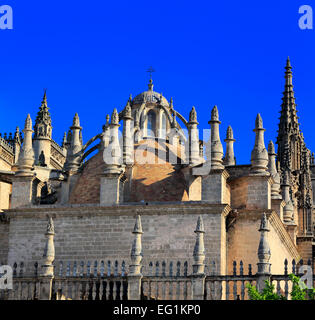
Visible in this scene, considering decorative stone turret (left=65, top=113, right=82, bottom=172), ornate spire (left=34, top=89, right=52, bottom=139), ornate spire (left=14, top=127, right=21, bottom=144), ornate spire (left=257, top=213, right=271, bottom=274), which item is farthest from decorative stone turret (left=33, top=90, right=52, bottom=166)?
ornate spire (left=257, top=213, right=271, bottom=274)

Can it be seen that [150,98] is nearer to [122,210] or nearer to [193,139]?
[193,139]

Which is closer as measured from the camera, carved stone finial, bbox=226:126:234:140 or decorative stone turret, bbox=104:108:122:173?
decorative stone turret, bbox=104:108:122:173

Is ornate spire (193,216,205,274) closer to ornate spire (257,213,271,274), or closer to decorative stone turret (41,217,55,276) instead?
ornate spire (257,213,271,274)

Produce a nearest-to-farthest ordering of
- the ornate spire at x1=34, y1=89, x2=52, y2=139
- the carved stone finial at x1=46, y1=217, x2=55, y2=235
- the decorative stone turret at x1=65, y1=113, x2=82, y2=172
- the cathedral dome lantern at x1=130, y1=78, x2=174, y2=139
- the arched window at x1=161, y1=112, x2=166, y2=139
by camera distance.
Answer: the carved stone finial at x1=46, y1=217, x2=55, y2=235, the decorative stone turret at x1=65, y1=113, x2=82, y2=172, the arched window at x1=161, y1=112, x2=166, y2=139, the cathedral dome lantern at x1=130, y1=78, x2=174, y2=139, the ornate spire at x1=34, y1=89, x2=52, y2=139

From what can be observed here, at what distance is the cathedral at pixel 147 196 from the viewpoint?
38.5 metres

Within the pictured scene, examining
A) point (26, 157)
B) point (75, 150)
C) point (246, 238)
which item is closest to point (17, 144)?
point (75, 150)

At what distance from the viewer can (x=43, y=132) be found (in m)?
66.1

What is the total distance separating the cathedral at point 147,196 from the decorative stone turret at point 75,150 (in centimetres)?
4

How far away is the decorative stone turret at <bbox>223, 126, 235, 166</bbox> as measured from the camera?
43562 mm

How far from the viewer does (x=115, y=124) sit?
135ft

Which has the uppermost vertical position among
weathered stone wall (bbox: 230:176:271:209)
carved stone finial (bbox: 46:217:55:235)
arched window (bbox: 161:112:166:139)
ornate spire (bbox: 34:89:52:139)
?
ornate spire (bbox: 34:89:52:139)

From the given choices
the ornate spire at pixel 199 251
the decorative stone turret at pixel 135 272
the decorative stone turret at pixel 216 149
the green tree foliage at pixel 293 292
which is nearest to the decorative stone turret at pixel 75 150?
the decorative stone turret at pixel 216 149

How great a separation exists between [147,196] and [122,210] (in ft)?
6.81

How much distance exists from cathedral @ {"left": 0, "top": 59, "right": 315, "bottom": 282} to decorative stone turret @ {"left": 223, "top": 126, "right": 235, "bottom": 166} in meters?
0.05
